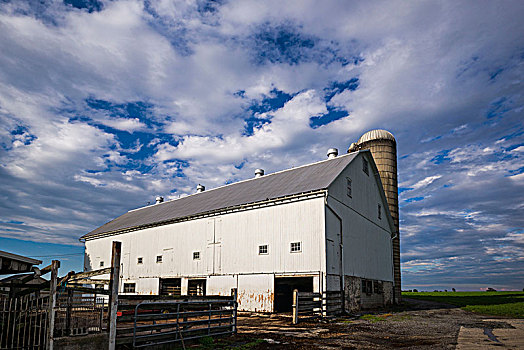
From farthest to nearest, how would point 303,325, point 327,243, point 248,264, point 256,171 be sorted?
point 256,171 → point 248,264 → point 327,243 → point 303,325

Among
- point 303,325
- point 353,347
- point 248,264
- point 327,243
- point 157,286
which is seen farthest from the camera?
point 157,286

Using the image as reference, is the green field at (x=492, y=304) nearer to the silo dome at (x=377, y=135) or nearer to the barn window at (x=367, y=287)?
the barn window at (x=367, y=287)

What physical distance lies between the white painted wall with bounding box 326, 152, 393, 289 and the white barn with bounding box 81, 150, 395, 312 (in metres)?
0.06

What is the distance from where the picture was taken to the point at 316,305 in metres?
19.6

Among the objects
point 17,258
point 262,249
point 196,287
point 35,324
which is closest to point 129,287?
point 196,287

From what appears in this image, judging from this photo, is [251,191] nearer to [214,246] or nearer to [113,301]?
[214,246]

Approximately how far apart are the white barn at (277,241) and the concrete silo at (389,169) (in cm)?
190

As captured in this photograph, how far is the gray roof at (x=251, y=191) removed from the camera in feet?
80.5

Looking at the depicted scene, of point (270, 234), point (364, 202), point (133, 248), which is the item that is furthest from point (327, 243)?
point (133, 248)

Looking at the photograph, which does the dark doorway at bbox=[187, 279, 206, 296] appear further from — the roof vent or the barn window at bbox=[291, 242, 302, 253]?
the roof vent

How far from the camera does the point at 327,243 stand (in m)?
21.5

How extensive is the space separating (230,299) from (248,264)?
1036 cm

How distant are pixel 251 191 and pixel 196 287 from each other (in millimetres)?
7940

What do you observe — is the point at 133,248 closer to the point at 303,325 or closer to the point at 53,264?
the point at 303,325
